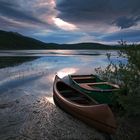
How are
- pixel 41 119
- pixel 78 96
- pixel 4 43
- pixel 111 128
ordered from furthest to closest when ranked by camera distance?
1. pixel 4 43
2. pixel 78 96
3. pixel 41 119
4. pixel 111 128

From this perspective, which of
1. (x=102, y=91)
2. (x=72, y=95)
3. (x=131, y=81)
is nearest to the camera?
(x=131, y=81)

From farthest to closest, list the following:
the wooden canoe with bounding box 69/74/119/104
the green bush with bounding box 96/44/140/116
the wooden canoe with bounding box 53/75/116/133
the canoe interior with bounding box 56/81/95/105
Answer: the canoe interior with bounding box 56/81/95/105 < the wooden canoe with bounding box 69/74/119/104 < the green bush with bounding box 96/44/140/116 < the wooden canoe with bounding box 53/75/116/133

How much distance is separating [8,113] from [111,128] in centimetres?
626

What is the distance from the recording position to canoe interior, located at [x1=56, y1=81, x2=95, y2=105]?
14531mm

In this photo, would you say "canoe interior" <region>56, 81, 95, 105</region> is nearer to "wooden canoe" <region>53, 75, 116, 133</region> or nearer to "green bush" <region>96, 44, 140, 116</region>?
"wooden canoe" <region>53, 75, 116, 133</region>

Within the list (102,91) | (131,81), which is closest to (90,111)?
(131,81)

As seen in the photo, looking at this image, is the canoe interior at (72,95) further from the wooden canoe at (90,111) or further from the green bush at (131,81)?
the green bush at (131,81)

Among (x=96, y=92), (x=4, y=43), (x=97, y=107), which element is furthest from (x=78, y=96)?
(x=4, y=43)

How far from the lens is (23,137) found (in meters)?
10.9

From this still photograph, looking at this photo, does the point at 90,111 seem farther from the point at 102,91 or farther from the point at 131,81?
the point at 102,91

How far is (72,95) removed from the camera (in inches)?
665

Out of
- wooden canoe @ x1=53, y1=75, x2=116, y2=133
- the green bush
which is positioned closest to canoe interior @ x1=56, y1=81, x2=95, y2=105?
wooden canoe @ x1=53, y1=75, x2=116, y2=133

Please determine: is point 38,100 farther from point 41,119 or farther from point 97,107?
point 97,107

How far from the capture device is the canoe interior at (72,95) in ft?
47.7
